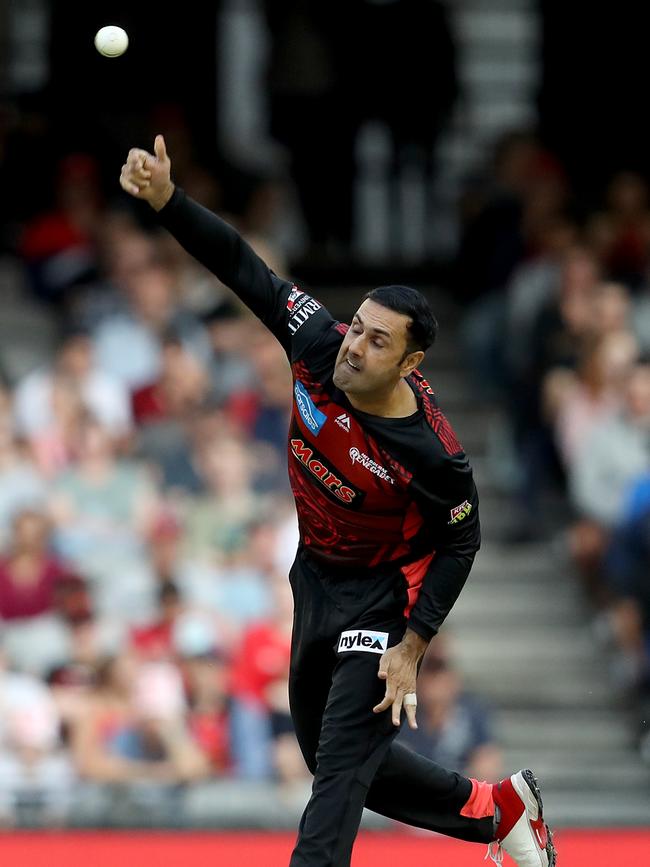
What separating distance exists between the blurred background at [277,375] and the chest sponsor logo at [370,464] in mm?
3320

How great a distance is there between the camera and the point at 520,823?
21.5 ft

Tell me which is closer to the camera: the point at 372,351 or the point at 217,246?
the point at 372,351

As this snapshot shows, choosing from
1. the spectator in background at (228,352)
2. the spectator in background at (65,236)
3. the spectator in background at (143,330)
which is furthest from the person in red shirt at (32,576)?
the spectator in background at (65,236)

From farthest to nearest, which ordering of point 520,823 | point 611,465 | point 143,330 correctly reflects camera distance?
point 143,330 < point 611,465 < point 520,823

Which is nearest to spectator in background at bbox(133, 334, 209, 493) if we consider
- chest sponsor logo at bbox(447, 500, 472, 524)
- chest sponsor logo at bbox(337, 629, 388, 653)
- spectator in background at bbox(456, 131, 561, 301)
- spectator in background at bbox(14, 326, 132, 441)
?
spectator in background at bbox(14, 326, 132, 441)

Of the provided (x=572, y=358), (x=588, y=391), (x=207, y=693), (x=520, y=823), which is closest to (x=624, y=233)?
(x=572, y=358)

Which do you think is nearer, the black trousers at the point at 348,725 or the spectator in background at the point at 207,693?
the black trousers at the point at 348,725

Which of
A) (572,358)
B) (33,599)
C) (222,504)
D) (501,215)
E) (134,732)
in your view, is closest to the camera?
(134,732)

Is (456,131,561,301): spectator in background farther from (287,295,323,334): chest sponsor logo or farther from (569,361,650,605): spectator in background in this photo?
(287,295,323,334): chest sponsor logo

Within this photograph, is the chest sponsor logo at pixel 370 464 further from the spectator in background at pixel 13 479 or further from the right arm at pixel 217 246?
the spectator in background at pixel 13 479

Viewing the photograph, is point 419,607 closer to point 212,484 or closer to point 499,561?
point 212,484

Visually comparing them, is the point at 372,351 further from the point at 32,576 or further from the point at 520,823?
the point at 32,576

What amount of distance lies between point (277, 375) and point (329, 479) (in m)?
5.23

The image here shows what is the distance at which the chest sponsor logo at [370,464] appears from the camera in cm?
600
